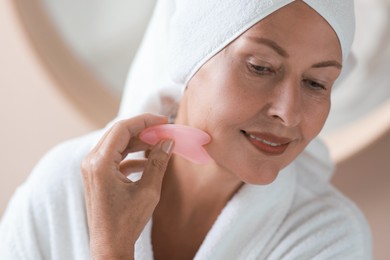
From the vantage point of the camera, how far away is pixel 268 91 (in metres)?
0.97

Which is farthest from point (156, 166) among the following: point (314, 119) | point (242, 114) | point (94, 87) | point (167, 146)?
point (94, 87)

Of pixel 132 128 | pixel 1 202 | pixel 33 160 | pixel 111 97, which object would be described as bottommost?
pixel 1 202

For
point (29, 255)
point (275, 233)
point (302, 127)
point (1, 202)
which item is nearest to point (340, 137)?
point (275, 233)

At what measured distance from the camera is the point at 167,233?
1.22 meters

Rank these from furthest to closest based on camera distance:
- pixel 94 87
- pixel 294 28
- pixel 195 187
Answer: pixel 94 87 < pixel 195 187 < pixel 294 28

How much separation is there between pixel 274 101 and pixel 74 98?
0.75 metres

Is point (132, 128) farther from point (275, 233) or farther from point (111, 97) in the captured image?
point (111, 97)

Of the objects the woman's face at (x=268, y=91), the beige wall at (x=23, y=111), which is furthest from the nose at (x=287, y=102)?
the beige wall at (x=23, y=111)

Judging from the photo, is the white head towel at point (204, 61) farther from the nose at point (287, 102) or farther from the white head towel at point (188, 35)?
the nose at point (287, 102)

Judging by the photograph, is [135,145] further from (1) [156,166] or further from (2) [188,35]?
(2) [188,35]

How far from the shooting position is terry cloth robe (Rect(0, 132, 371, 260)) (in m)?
1.15

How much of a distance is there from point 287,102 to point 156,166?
0.75ft

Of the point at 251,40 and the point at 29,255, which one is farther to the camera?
the point at 29,255

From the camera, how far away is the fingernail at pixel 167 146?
1.03 m
